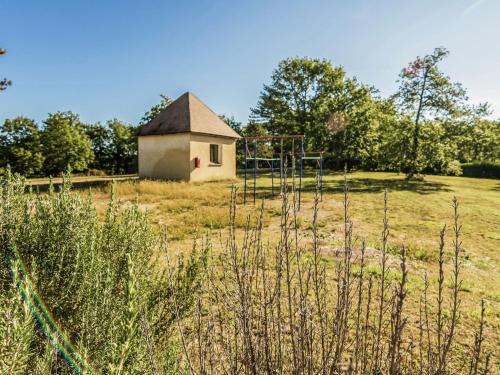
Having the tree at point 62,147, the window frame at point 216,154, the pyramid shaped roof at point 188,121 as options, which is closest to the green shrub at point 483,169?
the pyramid shaped roof at point 188,121

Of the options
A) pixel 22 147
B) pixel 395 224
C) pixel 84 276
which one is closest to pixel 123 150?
pixel 22 147

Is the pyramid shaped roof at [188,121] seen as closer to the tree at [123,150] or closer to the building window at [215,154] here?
the building window at [215,154]

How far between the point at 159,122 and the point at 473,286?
68.3ft

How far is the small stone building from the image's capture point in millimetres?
19547

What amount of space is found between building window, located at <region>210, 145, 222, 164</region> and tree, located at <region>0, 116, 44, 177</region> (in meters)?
25.3

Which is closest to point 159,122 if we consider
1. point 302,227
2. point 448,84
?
point 302,227

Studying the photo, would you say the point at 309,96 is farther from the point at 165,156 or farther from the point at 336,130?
the point at 165,156

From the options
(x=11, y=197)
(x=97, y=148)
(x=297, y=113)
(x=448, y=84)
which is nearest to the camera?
(x=11, y=197)

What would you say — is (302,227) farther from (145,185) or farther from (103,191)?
(103,191)

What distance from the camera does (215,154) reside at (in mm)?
22688

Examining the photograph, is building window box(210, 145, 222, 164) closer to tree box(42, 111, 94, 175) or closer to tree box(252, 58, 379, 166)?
tree box(252, 58, 379, 166)

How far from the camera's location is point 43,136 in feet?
127

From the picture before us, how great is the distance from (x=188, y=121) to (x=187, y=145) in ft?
6.08

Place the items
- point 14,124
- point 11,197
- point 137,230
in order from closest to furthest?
point 11,197, point 137,230, point 14,124
